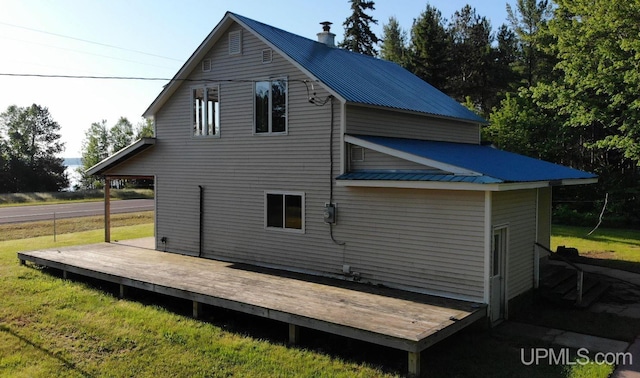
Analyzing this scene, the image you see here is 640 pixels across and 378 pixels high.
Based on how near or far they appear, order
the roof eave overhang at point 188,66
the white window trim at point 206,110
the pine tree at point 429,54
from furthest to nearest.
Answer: the pine tree at point 429,54 < the white window trim at point 206,110 < the roof eave overhang at point 188,66

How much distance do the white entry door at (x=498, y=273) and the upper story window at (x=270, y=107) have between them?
5.28 meters

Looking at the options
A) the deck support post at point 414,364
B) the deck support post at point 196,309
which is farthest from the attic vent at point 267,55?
the deck support post at point 414,364

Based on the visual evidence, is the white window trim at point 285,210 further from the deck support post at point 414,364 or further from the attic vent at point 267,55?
the deck support post at point 414,364

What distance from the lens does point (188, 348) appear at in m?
7.96

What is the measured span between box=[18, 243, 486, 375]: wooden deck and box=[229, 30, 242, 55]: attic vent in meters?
5.35

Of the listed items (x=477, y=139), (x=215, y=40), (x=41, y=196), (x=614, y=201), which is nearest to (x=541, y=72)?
(x=614, y=201)

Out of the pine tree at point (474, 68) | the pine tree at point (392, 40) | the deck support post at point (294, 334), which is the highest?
the pine tree at point (392, 40)

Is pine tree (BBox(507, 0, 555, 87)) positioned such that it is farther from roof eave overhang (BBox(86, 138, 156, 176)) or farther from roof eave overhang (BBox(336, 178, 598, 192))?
roof eave overhang (BBox(86, 138, 156, 176))

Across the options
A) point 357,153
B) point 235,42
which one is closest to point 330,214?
point 357,153

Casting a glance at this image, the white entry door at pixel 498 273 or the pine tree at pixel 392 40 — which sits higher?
the pine tree at pixel 392 40

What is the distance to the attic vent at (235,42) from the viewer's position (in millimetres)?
12422

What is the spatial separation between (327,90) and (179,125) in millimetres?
5277

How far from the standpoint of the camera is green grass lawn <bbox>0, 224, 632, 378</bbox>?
7.09 metres

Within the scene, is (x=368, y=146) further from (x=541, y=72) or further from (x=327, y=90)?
(x=541, y=72)
